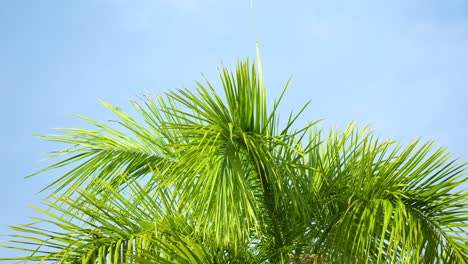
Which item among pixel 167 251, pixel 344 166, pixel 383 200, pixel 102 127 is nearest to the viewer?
pixel 167 251

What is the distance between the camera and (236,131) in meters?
3.22

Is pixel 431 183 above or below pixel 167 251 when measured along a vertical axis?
above

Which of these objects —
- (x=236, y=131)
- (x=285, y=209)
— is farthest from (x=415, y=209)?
(x=236, y=131)

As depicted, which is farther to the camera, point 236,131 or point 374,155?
point 374,155

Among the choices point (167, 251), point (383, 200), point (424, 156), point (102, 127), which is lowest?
point (167, 251)

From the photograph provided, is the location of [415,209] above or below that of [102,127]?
below

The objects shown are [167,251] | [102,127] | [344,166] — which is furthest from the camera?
[102,127]

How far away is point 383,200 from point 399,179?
0.68ft

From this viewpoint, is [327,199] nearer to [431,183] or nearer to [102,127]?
[431,183]

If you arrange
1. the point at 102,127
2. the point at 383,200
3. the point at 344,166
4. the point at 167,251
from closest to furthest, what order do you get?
the point at 167,251, the point at 383,200, the point at 344,166, the point at 102,127

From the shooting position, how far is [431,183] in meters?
3.60

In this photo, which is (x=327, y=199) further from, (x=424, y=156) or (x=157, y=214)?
(x=157, y=214)

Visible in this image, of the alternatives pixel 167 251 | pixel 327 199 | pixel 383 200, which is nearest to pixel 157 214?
pixel 167 251

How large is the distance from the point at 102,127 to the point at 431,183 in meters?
1.93
